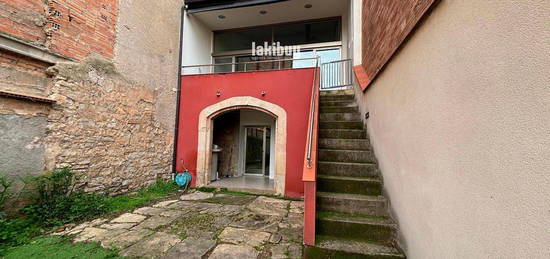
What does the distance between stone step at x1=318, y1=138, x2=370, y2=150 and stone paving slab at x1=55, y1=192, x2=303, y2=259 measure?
1490 mm

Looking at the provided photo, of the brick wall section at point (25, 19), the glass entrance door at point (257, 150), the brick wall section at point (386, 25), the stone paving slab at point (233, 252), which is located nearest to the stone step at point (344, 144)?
the brick wall section at point (386, 25)

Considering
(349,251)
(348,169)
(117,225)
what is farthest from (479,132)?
(117,225)

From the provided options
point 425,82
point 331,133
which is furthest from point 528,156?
→ point 331,133

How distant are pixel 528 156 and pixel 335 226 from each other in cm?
203

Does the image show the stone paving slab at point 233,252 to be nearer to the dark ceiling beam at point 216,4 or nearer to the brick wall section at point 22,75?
the brick wall section at point 22,75

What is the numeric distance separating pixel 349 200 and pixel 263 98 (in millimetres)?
3984

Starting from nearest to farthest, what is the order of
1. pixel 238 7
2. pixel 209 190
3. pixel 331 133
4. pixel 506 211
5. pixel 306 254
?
1. pixel 506 211
2. pixel 306 254
3. pixel 331 133
4. pixel 209 190
5. pixel 238 7

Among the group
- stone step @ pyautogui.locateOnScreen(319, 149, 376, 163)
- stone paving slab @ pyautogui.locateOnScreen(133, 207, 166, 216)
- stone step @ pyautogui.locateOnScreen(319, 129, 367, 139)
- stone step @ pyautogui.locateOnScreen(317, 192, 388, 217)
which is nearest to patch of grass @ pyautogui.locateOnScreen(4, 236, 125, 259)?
stone paving slab @ pyautogui.locateOnScreen(133, 207, 166, 216)

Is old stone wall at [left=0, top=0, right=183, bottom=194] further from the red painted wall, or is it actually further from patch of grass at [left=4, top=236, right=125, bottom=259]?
patch of grass at [left=4, top=236, right=125, bottom=259]

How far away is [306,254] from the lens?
7.60ft

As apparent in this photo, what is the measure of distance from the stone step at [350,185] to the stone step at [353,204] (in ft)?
0.40

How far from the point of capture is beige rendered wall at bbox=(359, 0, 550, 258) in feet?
3.02

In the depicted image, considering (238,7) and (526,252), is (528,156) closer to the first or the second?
(526,252)

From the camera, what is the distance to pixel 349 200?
9.31 feet
